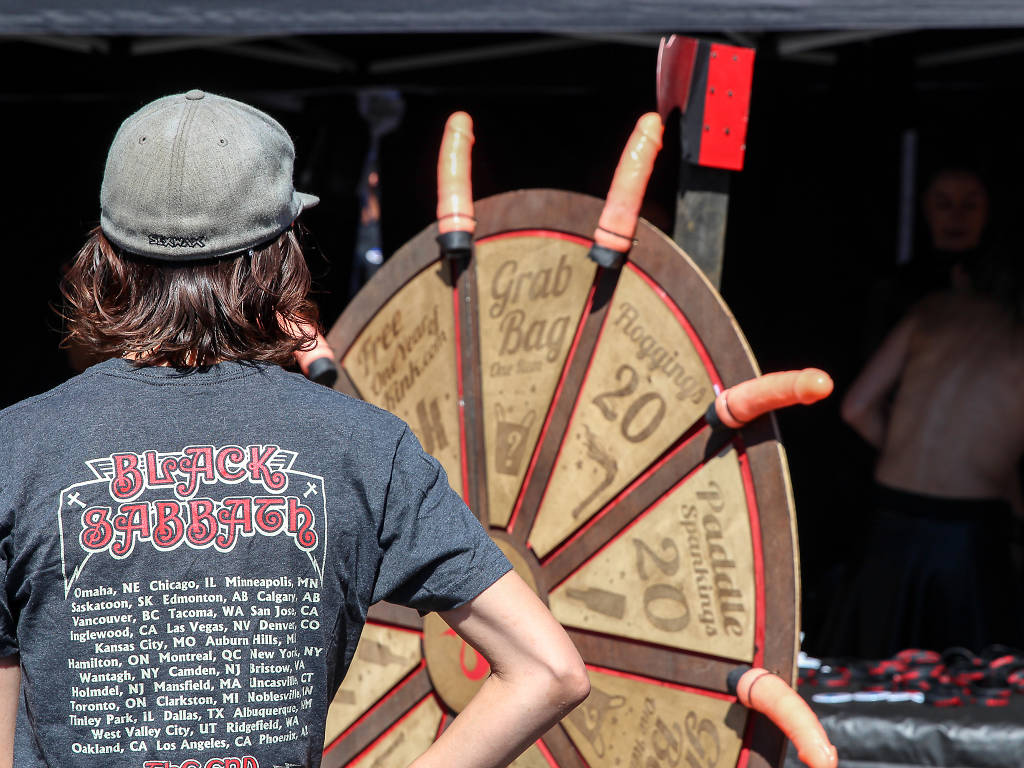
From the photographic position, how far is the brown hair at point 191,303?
1.01 metres

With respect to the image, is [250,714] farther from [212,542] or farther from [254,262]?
[254,262]

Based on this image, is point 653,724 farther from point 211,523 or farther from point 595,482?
point 211,523

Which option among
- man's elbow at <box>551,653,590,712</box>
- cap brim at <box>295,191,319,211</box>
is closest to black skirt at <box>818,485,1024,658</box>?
man's elbow at <box>551,653,590,712</box>

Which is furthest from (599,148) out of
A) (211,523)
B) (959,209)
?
(211,523)

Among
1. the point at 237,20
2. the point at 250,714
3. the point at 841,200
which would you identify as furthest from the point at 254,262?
the point at 841,200

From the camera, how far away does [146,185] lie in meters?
1.00

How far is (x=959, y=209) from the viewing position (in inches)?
124

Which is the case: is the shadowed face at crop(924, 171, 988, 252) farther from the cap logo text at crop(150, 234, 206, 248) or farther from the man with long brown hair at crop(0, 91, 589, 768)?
→ the cap logo text at crop(150, 234, 206, 248)

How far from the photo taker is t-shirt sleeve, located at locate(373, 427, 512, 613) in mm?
1014

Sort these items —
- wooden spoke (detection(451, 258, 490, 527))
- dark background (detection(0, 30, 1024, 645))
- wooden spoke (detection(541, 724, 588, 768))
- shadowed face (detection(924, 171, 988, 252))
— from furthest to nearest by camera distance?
dark background (detection(0, 30, 1024, 645))
shadowed face (detection(924, 171, 988, 252))
wooden spoke (detection(451, 258, 490, 527))
wooden spoke (detection(541, 724, 588, 768))

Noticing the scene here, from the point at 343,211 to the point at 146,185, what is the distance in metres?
3.11

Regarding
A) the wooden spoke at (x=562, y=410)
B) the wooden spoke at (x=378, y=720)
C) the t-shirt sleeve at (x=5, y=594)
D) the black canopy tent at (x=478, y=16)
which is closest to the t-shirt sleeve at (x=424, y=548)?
the t-shirt sleeve at (x=5, y=594)

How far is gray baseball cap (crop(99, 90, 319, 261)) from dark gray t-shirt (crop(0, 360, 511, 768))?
125 millimetres

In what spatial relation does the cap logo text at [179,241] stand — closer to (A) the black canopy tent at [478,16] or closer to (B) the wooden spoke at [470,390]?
(B) the wooden spoke at [470,390]
